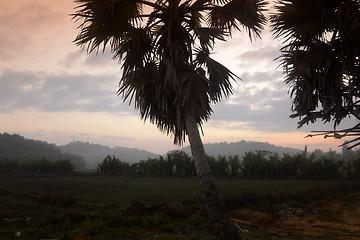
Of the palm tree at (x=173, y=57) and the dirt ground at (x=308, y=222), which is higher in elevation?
the palm tree at (x=173, y=57)

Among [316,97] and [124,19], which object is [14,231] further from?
[316,97]

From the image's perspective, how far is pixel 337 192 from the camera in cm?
1205

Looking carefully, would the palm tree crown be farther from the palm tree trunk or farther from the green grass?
the green grass

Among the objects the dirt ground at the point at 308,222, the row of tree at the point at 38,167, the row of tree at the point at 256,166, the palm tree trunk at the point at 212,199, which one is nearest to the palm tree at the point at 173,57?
the palm tree trunk at the point at 212,199

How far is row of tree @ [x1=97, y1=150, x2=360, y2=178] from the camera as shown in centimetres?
1848

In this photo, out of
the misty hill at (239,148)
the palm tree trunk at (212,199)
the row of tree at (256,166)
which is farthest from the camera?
the misty hill at (239,148)

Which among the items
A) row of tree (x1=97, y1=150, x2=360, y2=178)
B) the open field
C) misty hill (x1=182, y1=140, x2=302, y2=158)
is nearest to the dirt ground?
the open field

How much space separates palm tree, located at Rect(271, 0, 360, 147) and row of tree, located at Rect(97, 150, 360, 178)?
11370 mm

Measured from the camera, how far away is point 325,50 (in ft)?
23.1

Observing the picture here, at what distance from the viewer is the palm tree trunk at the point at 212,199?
4.97 metres

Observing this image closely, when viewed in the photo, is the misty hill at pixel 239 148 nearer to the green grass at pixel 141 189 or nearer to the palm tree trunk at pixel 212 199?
the green grass at pixel 141 189

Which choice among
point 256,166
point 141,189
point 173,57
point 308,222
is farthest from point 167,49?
point 256,166

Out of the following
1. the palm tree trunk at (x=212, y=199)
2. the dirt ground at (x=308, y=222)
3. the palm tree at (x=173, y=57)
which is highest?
the palm tree at (x=173, y=57)

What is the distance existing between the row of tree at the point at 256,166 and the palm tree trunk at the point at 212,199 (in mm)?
16246
